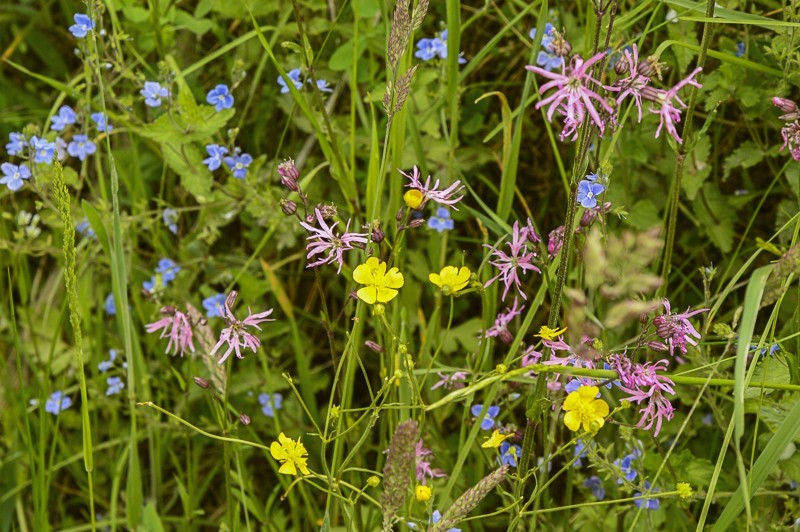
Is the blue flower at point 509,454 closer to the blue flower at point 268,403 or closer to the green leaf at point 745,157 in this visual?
the blue flower at point 268,403

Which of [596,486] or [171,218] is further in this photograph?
[171,218]

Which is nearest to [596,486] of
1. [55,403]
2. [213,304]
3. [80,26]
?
[213,304]

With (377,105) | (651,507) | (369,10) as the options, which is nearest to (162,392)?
(377,105)

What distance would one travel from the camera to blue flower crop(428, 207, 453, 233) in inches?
82.4

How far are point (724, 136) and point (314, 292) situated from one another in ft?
3.76

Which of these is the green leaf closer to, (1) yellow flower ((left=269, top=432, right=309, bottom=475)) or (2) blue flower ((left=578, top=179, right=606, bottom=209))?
(2) blue flower ((left=578, top=179, right=606, bottom=209))

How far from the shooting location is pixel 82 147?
2309 millimetres

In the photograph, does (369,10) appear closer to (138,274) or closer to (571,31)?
(571,31)

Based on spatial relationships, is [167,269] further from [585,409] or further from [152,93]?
[585,409]

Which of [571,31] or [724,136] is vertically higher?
[571,31]

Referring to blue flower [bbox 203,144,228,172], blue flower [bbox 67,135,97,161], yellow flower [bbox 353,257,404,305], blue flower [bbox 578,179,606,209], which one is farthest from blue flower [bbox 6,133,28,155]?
blue flower [bbox 578,179,606,209]

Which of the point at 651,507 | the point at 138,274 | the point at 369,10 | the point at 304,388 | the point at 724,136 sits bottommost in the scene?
the point at 651,507

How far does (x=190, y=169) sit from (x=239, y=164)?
0.14 metres

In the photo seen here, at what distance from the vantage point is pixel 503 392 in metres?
1.84
